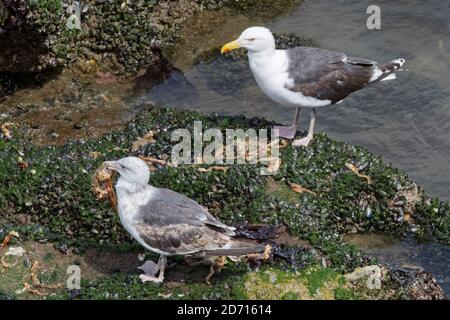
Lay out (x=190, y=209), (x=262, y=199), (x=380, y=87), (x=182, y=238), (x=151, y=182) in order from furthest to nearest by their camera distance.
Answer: (x=380, y=87), (x=151, y=182), (x=262, y=199), (x=190, y=209), (x=182, y=238)

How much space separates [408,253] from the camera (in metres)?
11.0

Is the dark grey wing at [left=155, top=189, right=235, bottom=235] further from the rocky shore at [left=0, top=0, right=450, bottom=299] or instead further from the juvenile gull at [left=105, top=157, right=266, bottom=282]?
the rocky shore at [left=0, top=0, right=450, bottom=299]

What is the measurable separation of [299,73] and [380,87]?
11.9ft

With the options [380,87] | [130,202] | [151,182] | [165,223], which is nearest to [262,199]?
[151,182]

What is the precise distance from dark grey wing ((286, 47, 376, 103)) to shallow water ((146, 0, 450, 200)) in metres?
1.64

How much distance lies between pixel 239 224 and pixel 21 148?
3734 mm

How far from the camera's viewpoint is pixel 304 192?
11250 mm

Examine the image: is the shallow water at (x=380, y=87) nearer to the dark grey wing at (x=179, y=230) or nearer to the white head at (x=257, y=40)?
the white head at (x=257, y=40)

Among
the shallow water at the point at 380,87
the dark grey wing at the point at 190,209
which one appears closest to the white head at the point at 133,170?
the dark grey wing at the point at 190,209

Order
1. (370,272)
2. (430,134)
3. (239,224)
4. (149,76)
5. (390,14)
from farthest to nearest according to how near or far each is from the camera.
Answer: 1. (390,14)
2. (149,76)
3. (430,134)
4. (239,224)
5. (370,272)

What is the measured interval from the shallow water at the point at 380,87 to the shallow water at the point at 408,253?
1.36 metres

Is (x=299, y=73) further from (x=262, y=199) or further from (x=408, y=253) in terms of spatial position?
(x=408, y=253)
